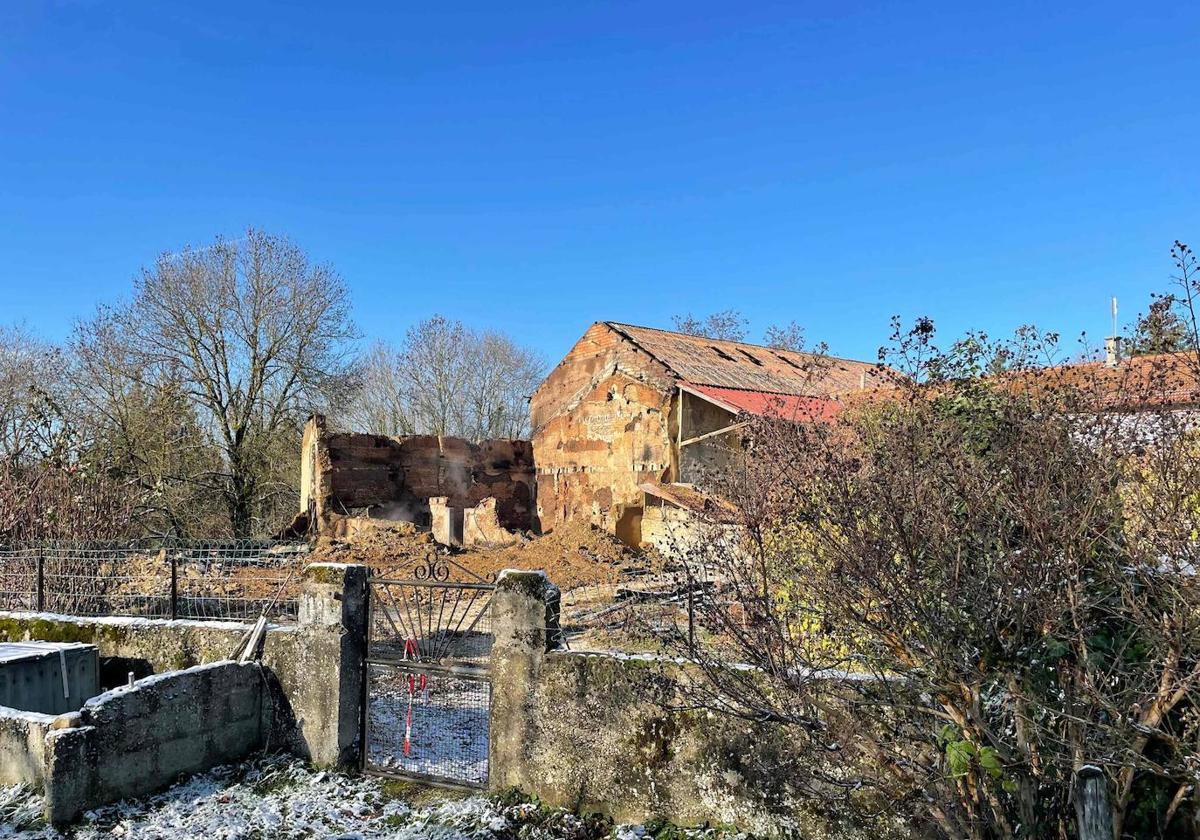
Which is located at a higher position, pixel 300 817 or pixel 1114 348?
pixel 1114 348

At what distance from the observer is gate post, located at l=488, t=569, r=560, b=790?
22.4 ft

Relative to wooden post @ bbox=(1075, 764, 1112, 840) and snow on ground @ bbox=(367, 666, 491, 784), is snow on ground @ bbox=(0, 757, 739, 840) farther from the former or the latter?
wooden post @ bbox=(1075, 764, 1112, 840)

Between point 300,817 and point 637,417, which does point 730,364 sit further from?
point 300,817

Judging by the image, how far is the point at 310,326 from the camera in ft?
89.2

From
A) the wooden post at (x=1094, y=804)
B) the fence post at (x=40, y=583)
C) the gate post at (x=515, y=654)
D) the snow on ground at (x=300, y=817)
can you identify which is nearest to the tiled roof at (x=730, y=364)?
the fence post at (x=40, y=583)

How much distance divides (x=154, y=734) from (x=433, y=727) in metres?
2.66

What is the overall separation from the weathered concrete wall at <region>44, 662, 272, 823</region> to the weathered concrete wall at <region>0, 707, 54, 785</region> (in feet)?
1.40

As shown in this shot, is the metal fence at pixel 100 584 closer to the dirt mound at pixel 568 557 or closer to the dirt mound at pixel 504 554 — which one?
the dirt mound at pixel 504 554

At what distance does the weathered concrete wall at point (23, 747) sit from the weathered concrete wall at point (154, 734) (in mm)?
427

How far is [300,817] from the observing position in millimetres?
6645

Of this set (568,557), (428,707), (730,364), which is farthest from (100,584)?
(730,364)

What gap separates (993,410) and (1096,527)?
171 centimetres

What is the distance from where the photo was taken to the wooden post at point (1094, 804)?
12.8ft

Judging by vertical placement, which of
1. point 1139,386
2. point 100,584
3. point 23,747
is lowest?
point 23,747
